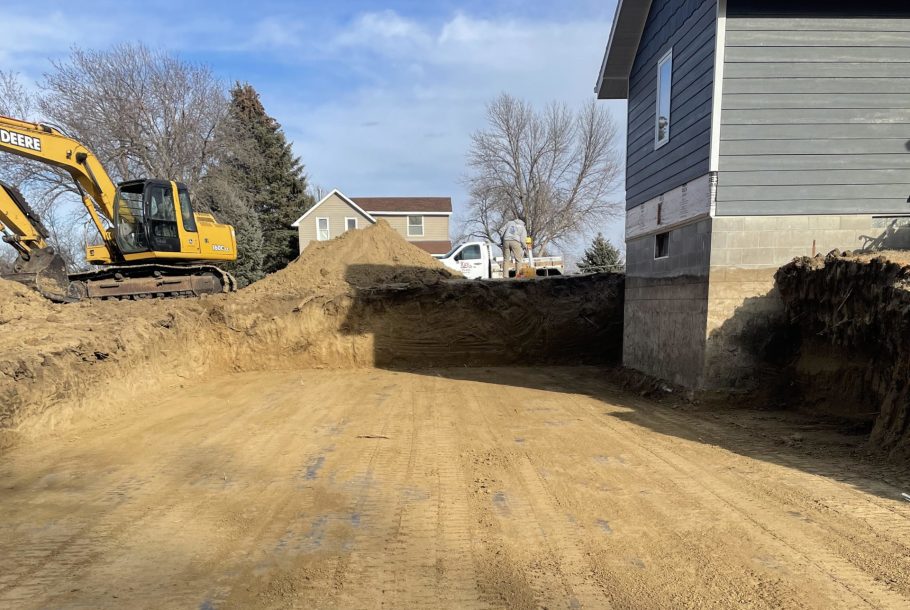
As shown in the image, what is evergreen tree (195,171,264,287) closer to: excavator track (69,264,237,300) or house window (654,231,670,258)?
excavator track (69,264,237,300)

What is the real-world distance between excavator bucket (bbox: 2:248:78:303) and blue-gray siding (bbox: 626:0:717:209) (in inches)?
505

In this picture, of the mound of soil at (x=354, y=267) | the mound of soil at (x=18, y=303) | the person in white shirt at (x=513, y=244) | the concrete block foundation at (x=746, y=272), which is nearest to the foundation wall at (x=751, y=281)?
the concrete block foundation at (x=746, y=272)

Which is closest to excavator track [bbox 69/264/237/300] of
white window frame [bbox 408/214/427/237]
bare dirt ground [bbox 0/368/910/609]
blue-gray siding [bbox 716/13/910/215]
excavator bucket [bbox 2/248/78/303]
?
excavator bucket [bbox 2/248/78/303]

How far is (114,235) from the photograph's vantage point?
40.3 feet

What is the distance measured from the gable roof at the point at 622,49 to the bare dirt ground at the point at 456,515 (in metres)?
7.25

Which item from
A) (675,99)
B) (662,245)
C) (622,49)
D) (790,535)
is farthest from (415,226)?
(790,535)

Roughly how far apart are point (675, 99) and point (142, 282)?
41.4ft

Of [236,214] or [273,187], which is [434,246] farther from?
[236,214]

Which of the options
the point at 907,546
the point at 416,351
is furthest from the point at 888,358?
the point at 416,351

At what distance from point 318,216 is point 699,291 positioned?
29300 mm

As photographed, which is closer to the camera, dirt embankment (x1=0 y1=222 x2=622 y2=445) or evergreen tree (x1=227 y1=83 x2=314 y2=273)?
dirt embankment (x1=0 y1=222 x2=622 y2=445)

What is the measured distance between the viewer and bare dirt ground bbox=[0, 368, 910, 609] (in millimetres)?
2842

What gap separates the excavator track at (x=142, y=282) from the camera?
471 inches

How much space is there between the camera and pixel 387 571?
3.04 metres
